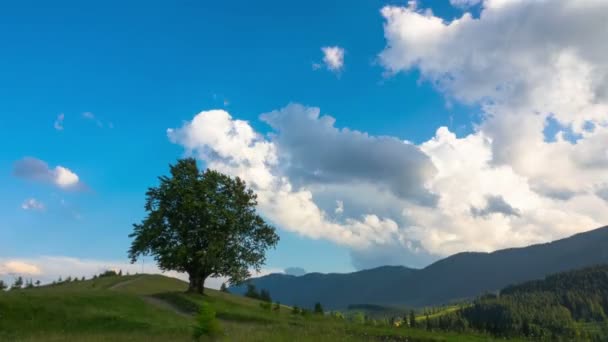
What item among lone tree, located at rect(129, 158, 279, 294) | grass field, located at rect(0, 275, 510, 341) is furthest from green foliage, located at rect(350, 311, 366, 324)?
lone tree, located at rect(129, 158, 279, 294)

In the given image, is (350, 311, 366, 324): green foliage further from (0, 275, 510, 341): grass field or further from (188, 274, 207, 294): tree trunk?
(188, 274, 207, 294): tree trunk

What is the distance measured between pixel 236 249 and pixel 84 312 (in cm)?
1999

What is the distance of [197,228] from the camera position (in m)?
53.7

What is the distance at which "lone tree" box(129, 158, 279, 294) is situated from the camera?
173 ft

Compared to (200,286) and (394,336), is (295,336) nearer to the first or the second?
(394,336)

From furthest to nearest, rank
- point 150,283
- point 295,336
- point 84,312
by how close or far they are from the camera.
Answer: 1. point 150,283
2. point 84,312
3. point 295,336

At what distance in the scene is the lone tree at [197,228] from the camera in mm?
52656

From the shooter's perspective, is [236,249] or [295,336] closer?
[295,336]

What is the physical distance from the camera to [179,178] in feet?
181

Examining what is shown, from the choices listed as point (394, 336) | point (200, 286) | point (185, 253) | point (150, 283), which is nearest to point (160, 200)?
Result: point (185, 253)

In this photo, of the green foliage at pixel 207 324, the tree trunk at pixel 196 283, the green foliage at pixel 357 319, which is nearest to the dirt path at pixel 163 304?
the tree trunk at pixel 196 283

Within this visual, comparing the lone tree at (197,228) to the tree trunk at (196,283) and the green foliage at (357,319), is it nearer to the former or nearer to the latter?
the tree trunk at (196,283)

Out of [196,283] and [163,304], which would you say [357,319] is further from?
[163,304]

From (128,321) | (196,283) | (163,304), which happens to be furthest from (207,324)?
(196,283)
